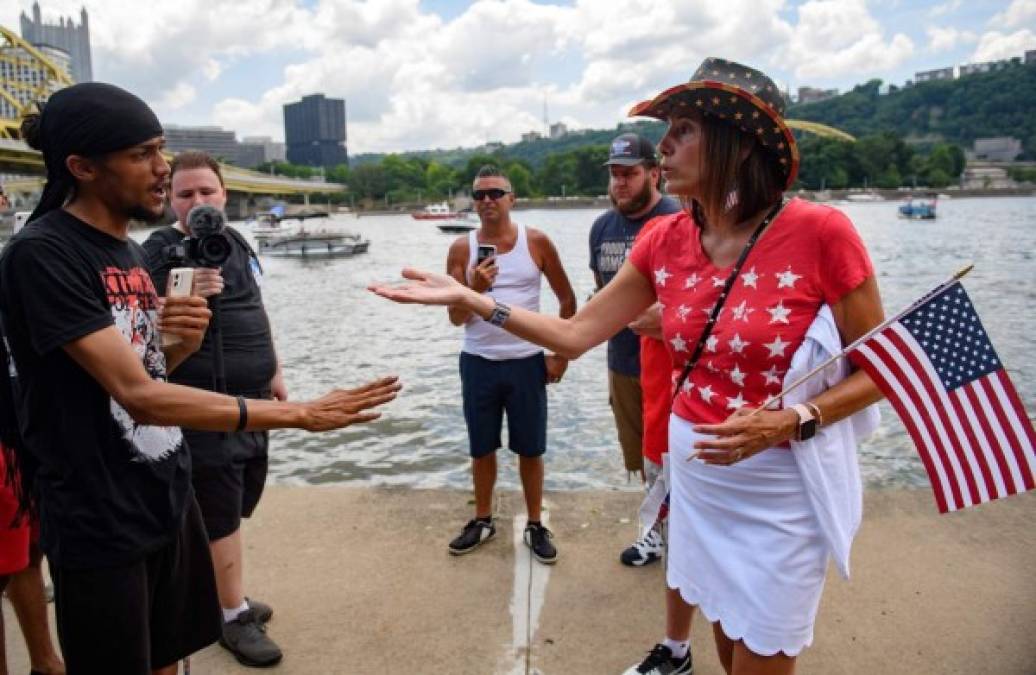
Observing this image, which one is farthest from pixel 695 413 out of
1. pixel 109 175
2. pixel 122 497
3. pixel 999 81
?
pixel 999 81

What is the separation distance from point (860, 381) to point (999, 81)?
674 ft

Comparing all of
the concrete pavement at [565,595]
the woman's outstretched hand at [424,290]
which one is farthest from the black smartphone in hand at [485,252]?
the concrete pavement at [565,595]

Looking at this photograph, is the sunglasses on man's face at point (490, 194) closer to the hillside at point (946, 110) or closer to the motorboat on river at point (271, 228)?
the motorboat on river at point (271, 228)

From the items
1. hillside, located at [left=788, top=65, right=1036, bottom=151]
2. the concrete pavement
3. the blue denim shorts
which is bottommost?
the concrete pavement

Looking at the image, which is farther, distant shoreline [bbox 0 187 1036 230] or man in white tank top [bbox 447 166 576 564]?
Answer: distant shoreline [bbox 0 187 1036 230]

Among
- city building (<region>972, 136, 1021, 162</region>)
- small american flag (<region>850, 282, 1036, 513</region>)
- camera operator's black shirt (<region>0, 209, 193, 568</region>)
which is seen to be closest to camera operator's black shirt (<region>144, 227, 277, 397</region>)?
camera operator's black shirt (<region>0, 209, 193, 568</region>)

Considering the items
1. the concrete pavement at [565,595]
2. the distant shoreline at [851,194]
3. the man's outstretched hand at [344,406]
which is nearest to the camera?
the man's outstretched hand at [344,406]

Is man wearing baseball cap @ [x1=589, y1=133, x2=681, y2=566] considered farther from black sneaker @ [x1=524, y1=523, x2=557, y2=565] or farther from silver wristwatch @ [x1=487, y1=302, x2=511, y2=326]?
silver wristwatch @ [x1=487, y1=302, x2=511, y2=326]

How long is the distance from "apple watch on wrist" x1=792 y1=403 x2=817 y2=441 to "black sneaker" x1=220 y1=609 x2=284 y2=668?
2.42m

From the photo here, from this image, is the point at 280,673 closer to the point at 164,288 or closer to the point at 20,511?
the point at 20,511

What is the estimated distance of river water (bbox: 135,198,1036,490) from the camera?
778 cm

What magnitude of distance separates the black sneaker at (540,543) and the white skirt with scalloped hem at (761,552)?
1.83 meters

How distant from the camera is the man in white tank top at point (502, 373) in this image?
442 centimetres

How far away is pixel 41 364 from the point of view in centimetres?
207
